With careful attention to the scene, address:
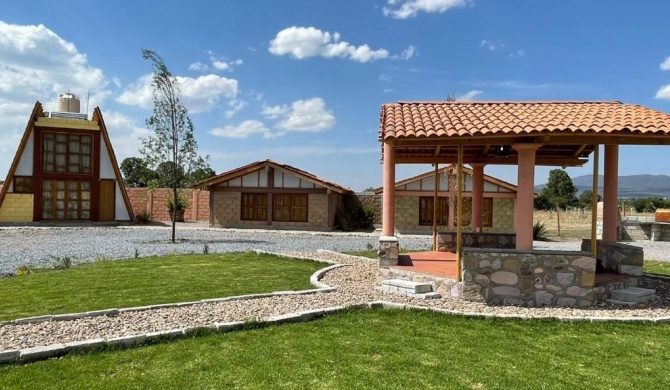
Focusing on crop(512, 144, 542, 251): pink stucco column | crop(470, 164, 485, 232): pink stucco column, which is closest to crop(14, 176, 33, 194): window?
crop(470, 164, 485, 232): pink stucco column

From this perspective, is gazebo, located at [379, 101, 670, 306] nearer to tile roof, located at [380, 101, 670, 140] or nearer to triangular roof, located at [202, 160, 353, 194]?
tile roof, located at [380, 101, 670, 140]

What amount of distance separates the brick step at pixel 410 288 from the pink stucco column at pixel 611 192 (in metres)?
4.15

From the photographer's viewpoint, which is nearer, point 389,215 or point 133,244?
point 389,215

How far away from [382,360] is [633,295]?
5351mm

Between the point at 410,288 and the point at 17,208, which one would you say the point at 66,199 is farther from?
the point at 410,288

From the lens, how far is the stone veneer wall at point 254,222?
27141 mm

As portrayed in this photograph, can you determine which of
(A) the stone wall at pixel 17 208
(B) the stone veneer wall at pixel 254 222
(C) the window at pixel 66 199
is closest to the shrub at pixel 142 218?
(C) the window at pixel 66 199

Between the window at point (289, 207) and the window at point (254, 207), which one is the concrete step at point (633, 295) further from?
the window at point (254, 207)

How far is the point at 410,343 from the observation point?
5734 millimetres

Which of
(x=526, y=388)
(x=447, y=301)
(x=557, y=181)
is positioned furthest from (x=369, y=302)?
(x=557, y=181)

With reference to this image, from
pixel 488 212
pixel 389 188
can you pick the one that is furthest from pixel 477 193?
pixel 488 212

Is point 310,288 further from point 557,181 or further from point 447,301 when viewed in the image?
point 557,181

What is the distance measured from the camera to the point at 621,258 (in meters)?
9.44

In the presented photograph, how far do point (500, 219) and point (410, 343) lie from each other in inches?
860
